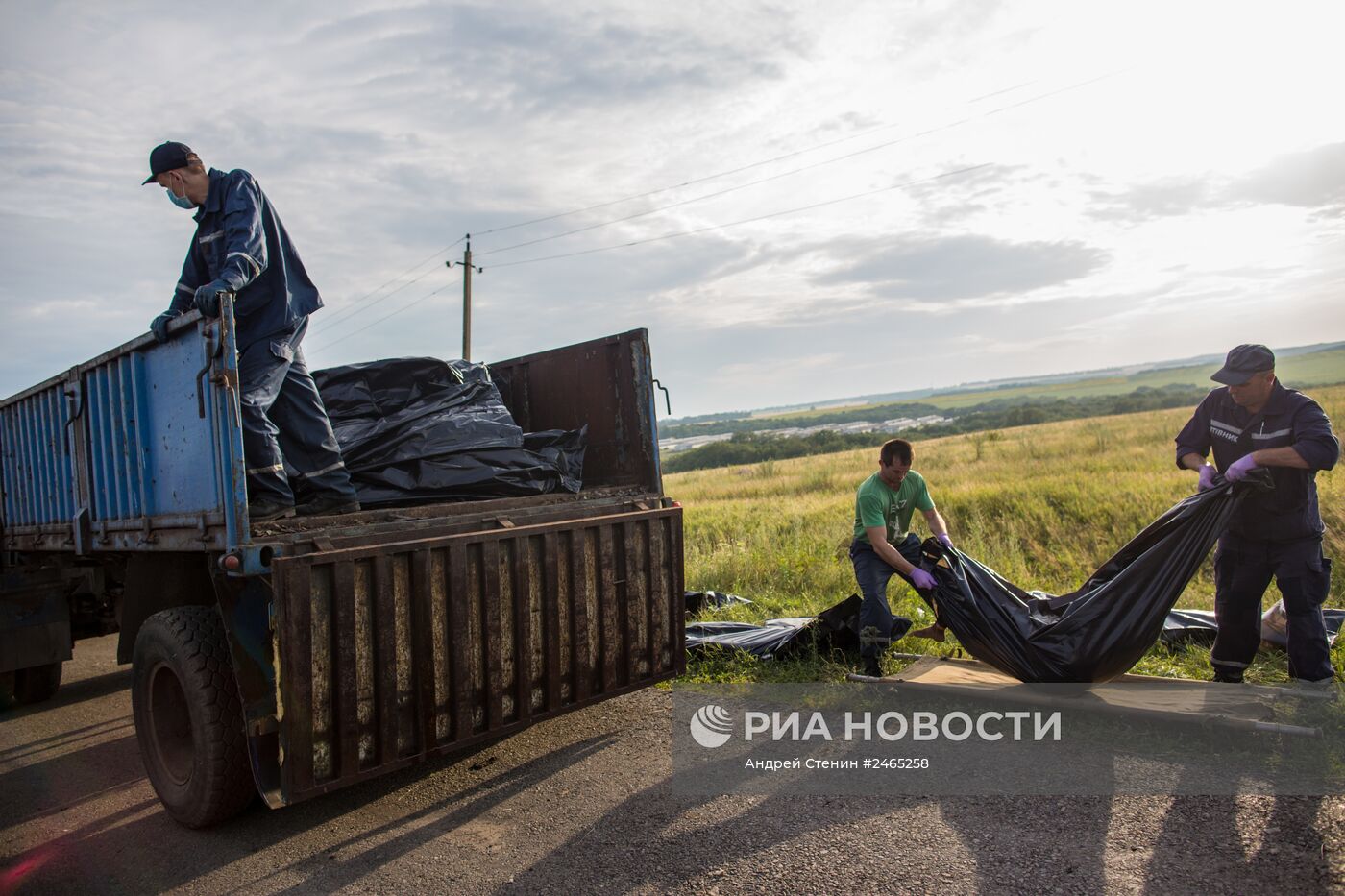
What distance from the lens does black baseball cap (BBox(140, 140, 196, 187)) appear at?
4266 millimetres

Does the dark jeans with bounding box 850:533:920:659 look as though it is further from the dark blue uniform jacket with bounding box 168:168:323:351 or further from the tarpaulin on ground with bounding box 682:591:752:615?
the dark blue uniform jacket with bounding box 168:168:323:351

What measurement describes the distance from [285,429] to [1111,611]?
4.22 metres

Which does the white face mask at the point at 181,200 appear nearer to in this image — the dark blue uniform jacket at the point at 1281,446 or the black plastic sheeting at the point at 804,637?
the black plastic sheeting at the point at 804,637

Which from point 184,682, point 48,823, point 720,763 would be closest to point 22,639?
point 48,823

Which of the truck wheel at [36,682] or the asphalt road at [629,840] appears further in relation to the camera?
the truck wheel at [36,682]

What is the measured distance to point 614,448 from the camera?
206 inches

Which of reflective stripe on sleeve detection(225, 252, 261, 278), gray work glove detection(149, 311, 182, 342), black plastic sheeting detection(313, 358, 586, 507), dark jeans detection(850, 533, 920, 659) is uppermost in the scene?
reflective stripe on sleeve detection(225, 252, 261, 278)

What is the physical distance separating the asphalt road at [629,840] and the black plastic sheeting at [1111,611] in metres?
1.04

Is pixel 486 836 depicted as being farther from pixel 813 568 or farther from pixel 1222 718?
pixel 813 568

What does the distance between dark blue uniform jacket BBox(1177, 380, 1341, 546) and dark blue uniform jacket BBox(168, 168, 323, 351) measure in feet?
16.1

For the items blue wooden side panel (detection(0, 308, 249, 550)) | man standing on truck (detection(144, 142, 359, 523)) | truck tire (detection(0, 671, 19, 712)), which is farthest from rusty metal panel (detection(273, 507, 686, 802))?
truck tire (detection(0, 671, 19, 712))

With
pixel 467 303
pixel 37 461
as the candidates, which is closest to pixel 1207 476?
pixel 37 461

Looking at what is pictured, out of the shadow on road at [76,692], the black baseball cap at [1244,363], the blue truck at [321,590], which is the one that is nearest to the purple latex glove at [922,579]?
the blue truck at [321,590]

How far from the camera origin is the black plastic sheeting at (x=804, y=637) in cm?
550
